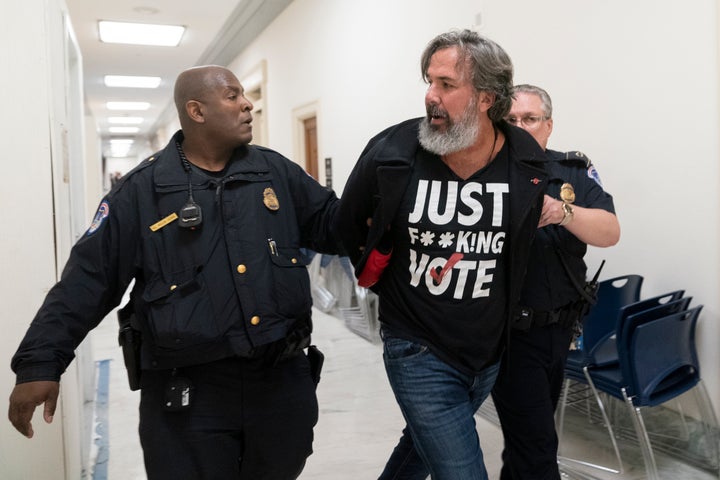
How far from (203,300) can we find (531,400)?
1.06 m

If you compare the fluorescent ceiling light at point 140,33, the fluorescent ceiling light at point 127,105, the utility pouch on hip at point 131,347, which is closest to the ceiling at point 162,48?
the fluorescent ceiling light at point 140,33

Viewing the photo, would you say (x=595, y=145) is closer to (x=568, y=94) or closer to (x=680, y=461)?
(x=568, y=94)

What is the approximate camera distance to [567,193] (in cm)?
192

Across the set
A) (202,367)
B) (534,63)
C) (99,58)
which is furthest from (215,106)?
(99,58)

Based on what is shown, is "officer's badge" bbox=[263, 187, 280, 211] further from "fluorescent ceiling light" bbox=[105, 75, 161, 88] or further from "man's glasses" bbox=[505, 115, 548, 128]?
"fluorescent ceiling light" bbox=[105, 75, 161, 88]

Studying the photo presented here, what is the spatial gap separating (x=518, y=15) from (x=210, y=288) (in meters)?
3.06

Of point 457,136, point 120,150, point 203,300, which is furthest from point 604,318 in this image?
point 120,150

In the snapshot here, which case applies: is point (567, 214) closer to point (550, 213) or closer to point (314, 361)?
point (550, 213)

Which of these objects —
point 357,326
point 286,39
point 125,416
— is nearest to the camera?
point 125,416

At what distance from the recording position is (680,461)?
113 inches

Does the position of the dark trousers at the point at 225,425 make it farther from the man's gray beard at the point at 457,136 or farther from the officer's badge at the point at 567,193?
A: the officer's badge at the point at 567,193

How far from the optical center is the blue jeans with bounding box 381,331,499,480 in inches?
65.7

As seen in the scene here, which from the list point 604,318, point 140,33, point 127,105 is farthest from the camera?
point 127,105

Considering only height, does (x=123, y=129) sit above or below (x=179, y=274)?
above
